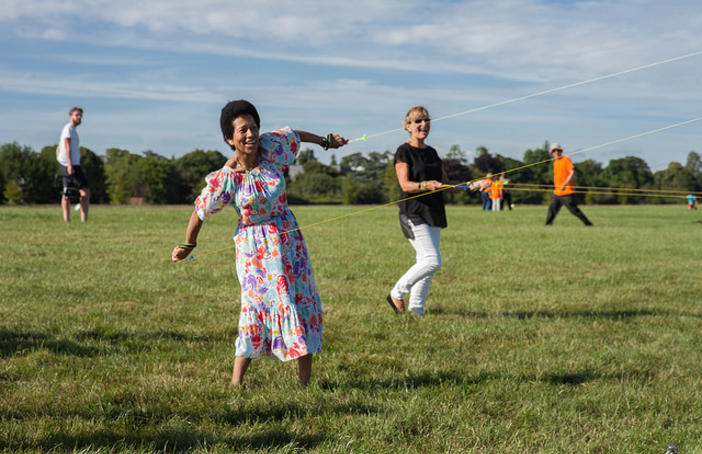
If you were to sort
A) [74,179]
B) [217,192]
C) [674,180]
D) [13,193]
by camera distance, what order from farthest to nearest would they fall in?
[674,180]
[13,193]
[74,179]
[217,192]

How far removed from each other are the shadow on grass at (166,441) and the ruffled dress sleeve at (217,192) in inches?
54.4

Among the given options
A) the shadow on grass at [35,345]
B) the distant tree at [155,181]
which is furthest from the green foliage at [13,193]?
the shadow on grass at [35,345]

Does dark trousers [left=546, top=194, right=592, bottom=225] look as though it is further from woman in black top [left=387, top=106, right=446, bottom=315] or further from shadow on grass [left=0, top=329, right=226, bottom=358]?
shadow on grass [left=0, top=329, right=226, bottom=358]

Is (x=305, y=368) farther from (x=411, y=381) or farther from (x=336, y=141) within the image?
(x=336, y=141)

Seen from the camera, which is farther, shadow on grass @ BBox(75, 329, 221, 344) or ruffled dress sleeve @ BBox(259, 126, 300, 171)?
shadow on grass @ BBox(75, 329, 221, 344)

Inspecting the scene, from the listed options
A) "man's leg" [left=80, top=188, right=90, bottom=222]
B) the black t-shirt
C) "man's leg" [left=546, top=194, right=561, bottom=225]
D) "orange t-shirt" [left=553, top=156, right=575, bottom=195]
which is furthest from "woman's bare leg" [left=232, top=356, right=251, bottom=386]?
"man's leg" [left=546, top=194, right=561, bottom=225]

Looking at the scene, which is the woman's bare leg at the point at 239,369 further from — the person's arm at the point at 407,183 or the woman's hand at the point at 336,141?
the person's arm at the point at 407,183

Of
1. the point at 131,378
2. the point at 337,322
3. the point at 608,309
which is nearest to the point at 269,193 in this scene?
the point at 131,378

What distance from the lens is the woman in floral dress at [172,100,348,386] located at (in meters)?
3.96

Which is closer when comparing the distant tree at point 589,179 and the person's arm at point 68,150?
the person's arm at point 68,150

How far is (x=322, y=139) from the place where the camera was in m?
4.74

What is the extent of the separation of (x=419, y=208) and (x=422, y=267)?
0.63 meters

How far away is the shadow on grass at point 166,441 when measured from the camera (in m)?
3.15

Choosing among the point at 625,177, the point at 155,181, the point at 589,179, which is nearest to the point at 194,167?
the point at 155,181
